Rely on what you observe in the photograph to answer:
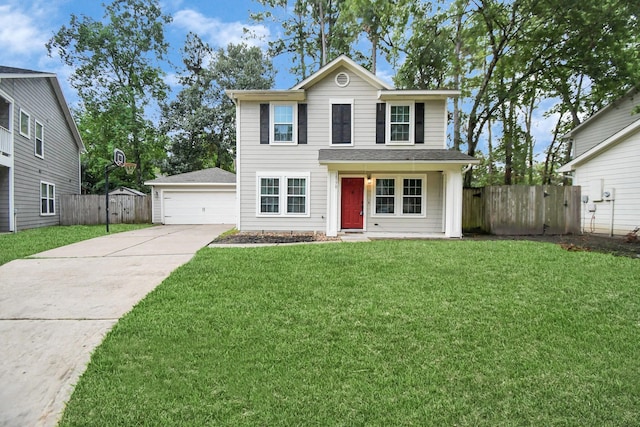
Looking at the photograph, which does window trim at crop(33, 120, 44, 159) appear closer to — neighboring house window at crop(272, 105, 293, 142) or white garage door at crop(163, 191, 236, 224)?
white garage door at crop(163, 191, 236, 224)

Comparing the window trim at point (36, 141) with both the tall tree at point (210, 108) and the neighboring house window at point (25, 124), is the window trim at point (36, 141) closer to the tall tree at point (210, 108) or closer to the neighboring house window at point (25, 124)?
the neighboring house window at point (25, 124)

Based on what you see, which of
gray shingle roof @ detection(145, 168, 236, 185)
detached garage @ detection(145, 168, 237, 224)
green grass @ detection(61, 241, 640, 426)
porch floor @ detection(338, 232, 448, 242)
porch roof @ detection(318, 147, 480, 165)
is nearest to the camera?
green grass @ detection(61, 241, 640, 426)

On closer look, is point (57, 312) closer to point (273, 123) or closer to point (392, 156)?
point (273, 123)

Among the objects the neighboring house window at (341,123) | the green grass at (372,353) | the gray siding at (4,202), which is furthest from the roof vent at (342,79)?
the gray siding at (4,202)

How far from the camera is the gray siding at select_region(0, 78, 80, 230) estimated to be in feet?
40.7

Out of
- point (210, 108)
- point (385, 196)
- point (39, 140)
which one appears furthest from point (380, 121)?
point (210, 108)

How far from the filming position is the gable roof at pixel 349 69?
435 inches

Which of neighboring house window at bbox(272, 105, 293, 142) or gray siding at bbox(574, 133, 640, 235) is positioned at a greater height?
neighboring house window at bbox(272, 105, 293, 142)

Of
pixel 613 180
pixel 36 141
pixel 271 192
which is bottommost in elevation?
pixel 271 192

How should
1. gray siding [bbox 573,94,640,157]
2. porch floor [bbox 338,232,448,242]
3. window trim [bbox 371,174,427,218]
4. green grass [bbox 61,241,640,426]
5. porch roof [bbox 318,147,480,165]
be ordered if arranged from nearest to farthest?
green grass [bbox 61,241,640,426] → porch roof [bbox 318,147,480,165] → porch floor [bbox 338,232,448,242] → window trim [bbox 371,174,427,218] → gray siding [bbox 573,94,640,157]

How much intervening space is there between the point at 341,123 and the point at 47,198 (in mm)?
14039

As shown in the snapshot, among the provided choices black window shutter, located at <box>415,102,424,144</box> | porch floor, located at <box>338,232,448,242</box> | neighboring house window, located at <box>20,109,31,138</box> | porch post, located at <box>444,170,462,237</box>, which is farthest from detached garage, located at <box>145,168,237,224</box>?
porch post, located at <box>444,170,462,237</box>

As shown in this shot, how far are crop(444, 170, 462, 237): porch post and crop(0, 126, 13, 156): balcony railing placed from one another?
51.0 ft

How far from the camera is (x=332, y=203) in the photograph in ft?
34.4
